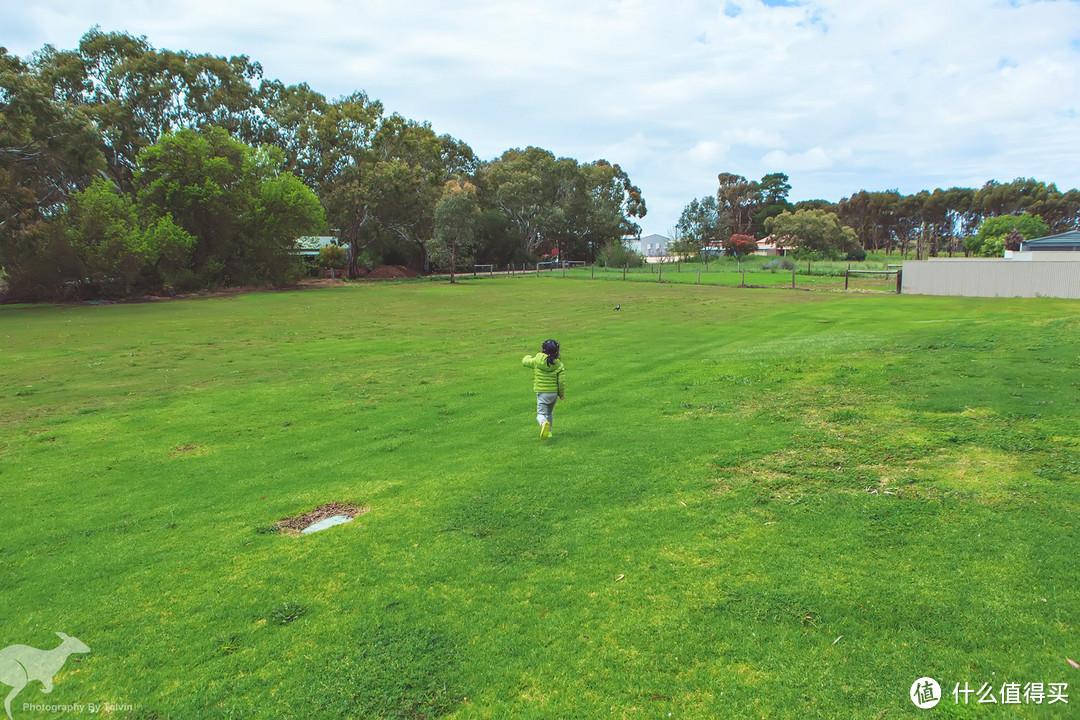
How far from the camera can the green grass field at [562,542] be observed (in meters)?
3.74

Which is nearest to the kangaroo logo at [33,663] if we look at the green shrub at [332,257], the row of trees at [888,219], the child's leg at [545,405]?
the child's leg at [545,405]

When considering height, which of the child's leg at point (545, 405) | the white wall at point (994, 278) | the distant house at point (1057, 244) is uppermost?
the distant house at point (1057, 244)

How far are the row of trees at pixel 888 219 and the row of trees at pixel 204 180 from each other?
22.4 m

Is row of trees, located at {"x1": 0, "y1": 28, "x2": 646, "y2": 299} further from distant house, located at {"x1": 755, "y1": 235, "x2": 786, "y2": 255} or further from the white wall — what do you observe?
the white wall

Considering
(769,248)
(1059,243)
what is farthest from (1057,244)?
(769,248)

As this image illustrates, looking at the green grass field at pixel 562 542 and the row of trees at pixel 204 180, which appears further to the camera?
the row of trees at pixel 204 180

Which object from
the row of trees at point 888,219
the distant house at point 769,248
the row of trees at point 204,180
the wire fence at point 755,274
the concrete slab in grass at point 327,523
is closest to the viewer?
the concrete slab in grass at point 327,523

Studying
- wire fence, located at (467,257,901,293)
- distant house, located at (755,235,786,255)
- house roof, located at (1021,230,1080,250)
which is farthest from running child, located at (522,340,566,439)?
distant house, located at (755,235,786,255)

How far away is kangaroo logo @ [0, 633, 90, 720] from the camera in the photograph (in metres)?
3.89

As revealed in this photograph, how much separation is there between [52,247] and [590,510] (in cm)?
3700

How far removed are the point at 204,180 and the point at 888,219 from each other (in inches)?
3948

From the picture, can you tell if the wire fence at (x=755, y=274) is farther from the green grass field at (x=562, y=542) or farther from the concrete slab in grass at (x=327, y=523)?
the concrete slab in grass at (x=327, y=523)

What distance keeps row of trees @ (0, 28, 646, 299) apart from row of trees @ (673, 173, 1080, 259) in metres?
22.4

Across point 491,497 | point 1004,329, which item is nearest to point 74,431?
point 491,497
